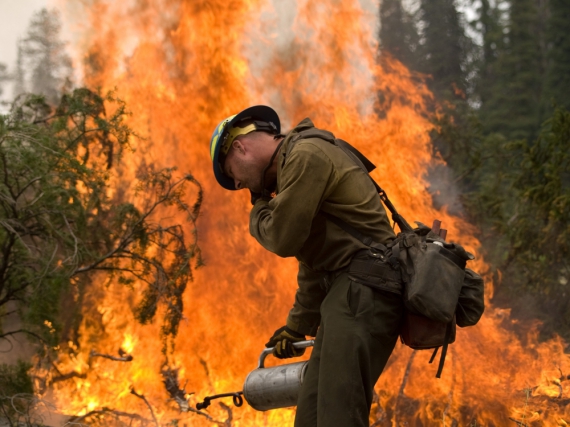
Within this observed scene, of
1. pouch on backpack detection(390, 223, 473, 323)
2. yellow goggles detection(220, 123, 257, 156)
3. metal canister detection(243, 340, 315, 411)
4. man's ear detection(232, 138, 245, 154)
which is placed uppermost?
yellow goggles detection(220, 123, 257, 156)

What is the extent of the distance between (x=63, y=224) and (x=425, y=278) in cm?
347

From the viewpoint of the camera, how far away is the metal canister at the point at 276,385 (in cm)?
304

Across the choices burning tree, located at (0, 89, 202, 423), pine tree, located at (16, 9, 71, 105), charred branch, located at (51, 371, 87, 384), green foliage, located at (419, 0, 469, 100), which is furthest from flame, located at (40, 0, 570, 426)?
pine tree, located at (16, 9, 71, 105)

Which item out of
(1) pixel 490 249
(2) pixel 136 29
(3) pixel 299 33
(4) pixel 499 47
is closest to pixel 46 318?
(2) pixel 136 29

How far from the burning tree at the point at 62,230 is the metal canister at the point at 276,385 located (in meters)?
1.86

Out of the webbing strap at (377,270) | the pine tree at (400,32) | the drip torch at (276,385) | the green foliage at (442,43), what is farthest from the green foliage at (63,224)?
the green foliage at (442,43)

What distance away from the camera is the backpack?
2.59 metres

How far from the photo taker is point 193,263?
622cm

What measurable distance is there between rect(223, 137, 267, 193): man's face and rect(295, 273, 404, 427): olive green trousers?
27.3 inches

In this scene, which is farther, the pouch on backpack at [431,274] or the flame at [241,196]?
the flame at [241,196]

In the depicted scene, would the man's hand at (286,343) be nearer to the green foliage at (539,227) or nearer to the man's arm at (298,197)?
the man's arm at (298,197)

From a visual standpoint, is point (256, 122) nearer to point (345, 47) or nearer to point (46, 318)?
point (46, 318)

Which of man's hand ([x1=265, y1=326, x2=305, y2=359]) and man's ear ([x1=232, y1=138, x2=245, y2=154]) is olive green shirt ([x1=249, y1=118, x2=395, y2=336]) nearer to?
man's ear ([x1=232, y1=138, x2=245, y2=154])

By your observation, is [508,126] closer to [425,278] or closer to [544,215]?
[544,215]
